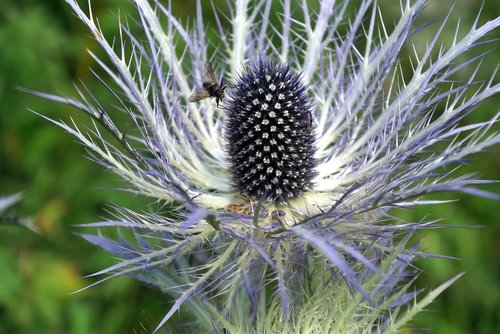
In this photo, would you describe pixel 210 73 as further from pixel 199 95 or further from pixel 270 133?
pixel 270 133

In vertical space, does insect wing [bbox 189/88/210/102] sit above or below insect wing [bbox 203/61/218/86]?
below

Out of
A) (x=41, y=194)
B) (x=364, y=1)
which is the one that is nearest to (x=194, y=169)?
(x=364, y=1)

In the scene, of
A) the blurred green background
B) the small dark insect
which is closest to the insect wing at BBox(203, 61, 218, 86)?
the small dark insect

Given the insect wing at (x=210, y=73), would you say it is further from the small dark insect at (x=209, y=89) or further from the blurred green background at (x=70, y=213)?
the blurred green background at (x=70, y=213)

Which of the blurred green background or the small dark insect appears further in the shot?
the blurred green background

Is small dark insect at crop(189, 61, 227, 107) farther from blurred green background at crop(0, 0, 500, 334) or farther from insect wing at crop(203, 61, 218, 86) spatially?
blurred green background at crop(0, 0, 500, 334)

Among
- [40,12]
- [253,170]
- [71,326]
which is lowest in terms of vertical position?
[71,326]

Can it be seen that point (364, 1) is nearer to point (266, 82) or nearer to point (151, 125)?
point (266, 82)

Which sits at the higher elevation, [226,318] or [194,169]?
[194,169]
